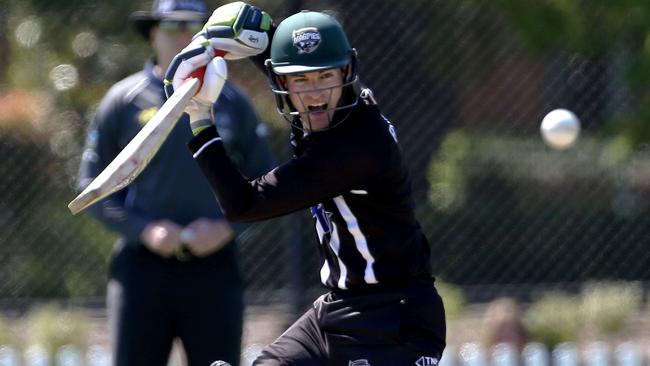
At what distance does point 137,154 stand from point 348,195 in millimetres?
648

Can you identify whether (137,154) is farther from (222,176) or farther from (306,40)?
(306,40)

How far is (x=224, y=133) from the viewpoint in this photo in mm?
5082

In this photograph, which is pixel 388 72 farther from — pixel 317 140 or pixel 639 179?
pixel 317 140

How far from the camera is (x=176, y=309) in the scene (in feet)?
16.2

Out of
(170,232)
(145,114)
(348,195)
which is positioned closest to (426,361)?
(348,195)

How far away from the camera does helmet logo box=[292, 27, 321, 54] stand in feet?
12.6

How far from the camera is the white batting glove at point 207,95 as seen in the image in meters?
3.77

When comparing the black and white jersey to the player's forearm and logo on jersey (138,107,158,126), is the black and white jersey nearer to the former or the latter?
the player's forearm

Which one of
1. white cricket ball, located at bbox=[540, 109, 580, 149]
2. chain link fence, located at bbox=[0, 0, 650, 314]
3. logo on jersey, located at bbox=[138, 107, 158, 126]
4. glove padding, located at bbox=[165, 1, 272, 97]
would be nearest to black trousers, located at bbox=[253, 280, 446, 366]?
glove padding, located at bbox=[165, 1, 272, 97]

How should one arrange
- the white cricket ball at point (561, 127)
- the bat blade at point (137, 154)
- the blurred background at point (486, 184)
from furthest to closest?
the blurred background at point (486, 184), the white cricket ball at point (561, 127), the bat blade at point (137, 154)

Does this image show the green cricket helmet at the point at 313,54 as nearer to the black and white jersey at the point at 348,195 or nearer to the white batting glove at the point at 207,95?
the black and white jersey at the point at 348,195

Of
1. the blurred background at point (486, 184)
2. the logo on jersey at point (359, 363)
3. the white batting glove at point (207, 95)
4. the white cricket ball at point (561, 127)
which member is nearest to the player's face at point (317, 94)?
the white batting glove at point (207, 95)

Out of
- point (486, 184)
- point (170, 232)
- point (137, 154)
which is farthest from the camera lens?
point (486, 184)

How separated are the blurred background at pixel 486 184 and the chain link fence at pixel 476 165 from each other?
0.01 metres
